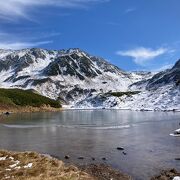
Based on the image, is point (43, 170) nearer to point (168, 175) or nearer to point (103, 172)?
point (103, 172)

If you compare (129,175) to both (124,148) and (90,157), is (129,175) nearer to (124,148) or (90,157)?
(90,157)

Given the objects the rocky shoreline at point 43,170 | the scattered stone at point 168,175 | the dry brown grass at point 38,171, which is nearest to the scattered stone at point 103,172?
the rocky shoreline at point 43,170

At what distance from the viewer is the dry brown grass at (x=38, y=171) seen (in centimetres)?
3416

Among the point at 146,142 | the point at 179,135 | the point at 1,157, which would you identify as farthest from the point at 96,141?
the point at 1,157

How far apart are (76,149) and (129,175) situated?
20.0m

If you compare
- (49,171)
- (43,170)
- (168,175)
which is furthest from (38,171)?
(168,175)

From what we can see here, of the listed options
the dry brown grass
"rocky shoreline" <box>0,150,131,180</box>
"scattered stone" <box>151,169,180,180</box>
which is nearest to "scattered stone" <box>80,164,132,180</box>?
"rocky shoreline" <box>0,150,131,180</box>

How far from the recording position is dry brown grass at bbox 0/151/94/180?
34156 mm

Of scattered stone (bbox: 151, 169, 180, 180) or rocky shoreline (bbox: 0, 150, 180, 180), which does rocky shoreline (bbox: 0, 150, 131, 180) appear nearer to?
rocky shoreline (bbox: 0, 150, 180, 180)

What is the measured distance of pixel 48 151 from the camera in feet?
188

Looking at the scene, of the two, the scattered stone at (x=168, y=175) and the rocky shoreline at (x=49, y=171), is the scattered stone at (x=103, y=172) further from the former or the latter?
the scattered stone at (x=168, y=175)

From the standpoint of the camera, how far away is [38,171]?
118ft

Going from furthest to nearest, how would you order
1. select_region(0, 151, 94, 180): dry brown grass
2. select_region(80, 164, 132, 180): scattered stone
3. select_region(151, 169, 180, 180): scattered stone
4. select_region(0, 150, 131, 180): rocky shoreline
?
select_region(80, 164, 132, 180): scattered stone, select_region(151, 169, 180, 180): scattered stone, select_region(0, 150, 131, 180): rocky shoreline, select_region(0, 151, 94, 180): dry brown grass

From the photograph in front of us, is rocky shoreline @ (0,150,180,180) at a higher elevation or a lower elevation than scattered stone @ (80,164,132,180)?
higher
